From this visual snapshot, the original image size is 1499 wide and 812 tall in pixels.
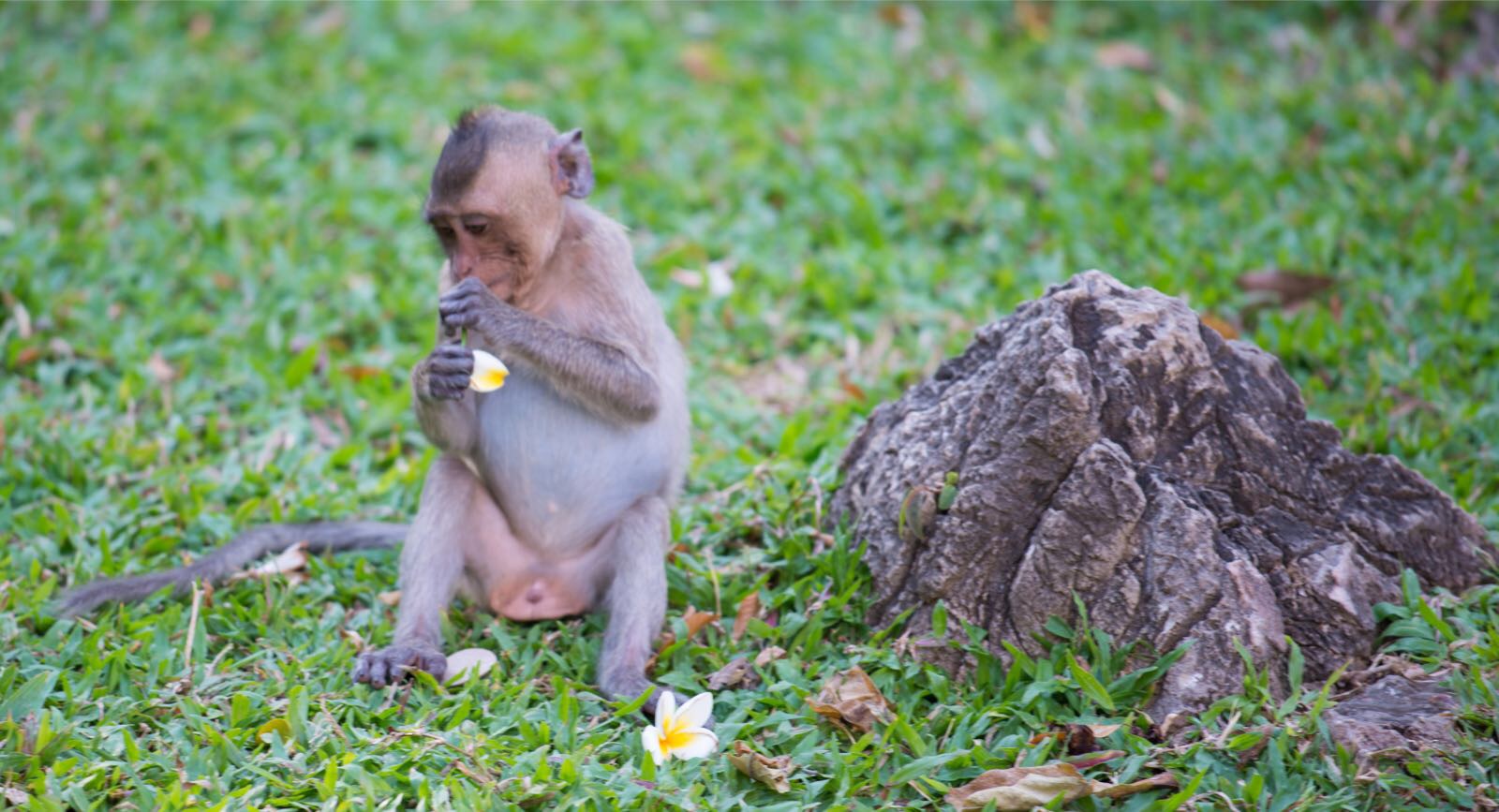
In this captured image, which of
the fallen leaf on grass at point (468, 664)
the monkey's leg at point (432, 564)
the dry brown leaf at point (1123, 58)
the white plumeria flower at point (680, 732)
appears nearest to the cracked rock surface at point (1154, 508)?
the white plumeria flower at point (680, 732)

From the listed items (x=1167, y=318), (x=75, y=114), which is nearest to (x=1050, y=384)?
(x=1167, y=318)

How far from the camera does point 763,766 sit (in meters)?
4.25

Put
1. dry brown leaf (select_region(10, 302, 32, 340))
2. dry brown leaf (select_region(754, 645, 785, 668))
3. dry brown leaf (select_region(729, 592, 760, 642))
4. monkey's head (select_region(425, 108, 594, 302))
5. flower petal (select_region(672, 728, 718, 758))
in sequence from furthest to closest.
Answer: dry brown leaf (select_region(10, 302, 32, 340)), dry brown leaf (select_region(729, 592, 760, 642)), monkey's head (select_region(425, 108, 594, 302)), dry brown leaf (select_region(754, 645, 785, 668)), flower petal (select_region(672, 728, 718, 758))

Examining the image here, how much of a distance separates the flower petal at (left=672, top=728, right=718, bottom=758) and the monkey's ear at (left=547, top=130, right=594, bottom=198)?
1984 millimetres

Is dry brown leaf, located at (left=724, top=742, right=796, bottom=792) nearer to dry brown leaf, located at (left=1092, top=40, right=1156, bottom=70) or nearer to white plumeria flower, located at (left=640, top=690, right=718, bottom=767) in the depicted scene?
white plumeria flower, located at (left=640, top=690, right=718, bottom=767)

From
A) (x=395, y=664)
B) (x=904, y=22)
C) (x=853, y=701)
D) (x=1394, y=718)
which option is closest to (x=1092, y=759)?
(x=853, y=701)

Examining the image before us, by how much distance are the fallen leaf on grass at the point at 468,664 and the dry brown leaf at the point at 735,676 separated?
0.74 metres

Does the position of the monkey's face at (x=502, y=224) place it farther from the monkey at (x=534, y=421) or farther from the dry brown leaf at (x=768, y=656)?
the dry brown leaf at (x=768, y=656)

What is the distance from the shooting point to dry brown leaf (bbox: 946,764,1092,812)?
405 centimetres

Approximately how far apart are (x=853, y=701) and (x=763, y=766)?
41cm

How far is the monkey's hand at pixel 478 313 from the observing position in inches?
196

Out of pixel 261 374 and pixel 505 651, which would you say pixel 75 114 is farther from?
pixel 505 651

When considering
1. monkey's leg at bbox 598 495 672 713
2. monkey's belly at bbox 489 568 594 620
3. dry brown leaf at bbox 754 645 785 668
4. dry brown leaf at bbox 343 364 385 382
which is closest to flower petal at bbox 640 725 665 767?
monkey's leg at bbox 598 495 672 713

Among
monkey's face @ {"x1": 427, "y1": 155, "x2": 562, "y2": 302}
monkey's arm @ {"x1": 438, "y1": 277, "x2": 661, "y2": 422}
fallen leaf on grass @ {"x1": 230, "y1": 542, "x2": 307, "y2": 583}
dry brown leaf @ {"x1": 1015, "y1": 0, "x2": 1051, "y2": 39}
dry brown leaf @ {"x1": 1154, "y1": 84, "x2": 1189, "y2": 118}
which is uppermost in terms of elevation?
dry brown leaf @ {"x1": 1015, "y1": 0, "x2": 1051, "y2": 39}
